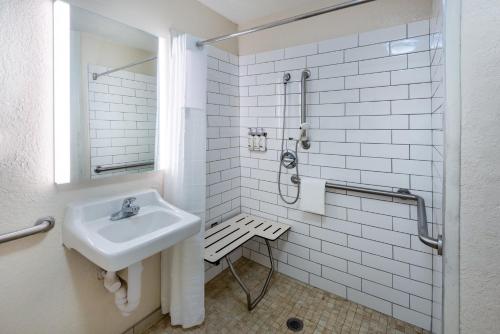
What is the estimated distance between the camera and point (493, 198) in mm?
583

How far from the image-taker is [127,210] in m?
1.32

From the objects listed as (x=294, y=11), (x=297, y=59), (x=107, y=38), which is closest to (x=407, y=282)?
(x=297, y=59)

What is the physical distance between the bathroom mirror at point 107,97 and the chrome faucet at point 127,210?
0.58 feet

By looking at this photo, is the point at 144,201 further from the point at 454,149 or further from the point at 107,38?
the point at 454,149

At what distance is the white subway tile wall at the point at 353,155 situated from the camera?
1.50 metres

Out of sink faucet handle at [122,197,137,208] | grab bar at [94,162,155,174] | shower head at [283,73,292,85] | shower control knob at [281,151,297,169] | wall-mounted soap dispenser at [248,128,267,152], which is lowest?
sink faucet handle at [122,197,137,208]

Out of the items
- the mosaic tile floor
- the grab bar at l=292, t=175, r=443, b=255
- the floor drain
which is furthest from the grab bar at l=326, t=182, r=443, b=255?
the floor drain

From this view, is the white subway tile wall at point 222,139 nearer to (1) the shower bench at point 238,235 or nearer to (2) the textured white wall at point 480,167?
(1) the shower bench at point 238,235

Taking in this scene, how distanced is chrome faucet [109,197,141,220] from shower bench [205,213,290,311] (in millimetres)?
564

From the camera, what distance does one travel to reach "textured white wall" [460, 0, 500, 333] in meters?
0.58

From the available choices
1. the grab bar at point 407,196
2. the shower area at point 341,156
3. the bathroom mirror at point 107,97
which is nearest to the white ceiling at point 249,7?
the shower area at point 341,156

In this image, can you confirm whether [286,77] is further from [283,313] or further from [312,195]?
[283,313]

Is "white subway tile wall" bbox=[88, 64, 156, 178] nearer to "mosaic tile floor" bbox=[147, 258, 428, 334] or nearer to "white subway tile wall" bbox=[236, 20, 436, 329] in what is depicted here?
"white subway tile wall" bbox=[236, 20, 436, 329]

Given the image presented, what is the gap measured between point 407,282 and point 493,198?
50.9 inches
